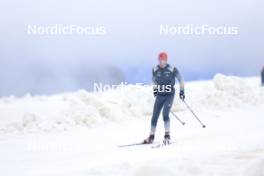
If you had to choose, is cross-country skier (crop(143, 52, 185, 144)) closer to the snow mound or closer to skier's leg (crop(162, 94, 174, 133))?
skier's leg (crop(162, 94, 174, 133))

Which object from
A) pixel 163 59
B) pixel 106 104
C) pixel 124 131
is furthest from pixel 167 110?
pixel 106 104

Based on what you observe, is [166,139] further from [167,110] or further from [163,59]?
[163,59]

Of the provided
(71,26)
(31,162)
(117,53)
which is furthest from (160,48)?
(31,162)

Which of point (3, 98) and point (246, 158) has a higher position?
point (3, 98)

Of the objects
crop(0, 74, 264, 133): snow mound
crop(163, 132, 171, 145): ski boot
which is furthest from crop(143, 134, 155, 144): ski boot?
crop(0, 74, 264, 133): snow mound

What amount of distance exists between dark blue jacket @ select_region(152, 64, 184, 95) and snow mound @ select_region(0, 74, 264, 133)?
0.84 ft

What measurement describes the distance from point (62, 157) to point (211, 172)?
1563 millimetres

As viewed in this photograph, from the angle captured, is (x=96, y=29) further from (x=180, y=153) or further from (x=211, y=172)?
(x=211, y=172)

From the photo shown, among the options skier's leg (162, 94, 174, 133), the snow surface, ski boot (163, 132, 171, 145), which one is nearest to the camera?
the snow surface

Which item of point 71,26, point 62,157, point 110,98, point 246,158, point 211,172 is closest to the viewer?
point 211,172

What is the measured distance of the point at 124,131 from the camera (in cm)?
654

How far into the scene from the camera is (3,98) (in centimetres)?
599

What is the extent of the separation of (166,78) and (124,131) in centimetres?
83

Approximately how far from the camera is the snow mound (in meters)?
6.17
